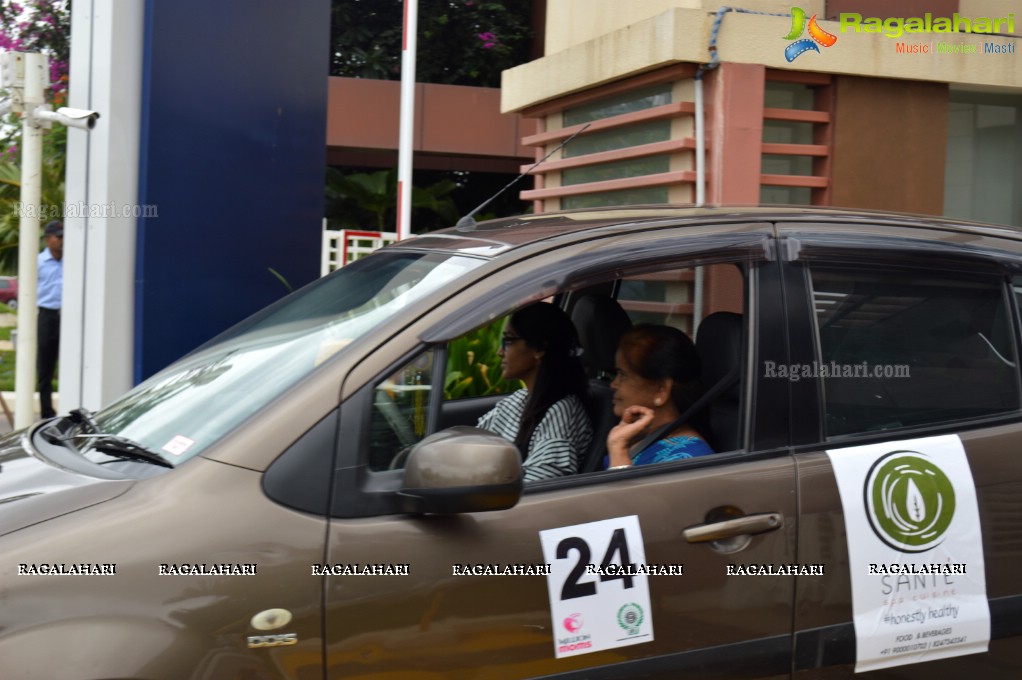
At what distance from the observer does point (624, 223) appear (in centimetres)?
302

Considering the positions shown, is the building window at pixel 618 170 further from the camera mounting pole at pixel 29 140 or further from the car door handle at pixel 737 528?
the car door handle at pixel 737 528

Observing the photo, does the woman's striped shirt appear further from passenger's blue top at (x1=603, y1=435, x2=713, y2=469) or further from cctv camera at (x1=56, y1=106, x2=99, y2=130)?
Result: cctv camera at (x1=56, y1=106, x2=99, y2=130)

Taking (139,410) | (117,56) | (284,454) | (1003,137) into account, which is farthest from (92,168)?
(1003,137)

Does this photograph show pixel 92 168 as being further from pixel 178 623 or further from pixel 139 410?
pixel 178 623

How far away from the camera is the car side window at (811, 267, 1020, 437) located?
116 inches

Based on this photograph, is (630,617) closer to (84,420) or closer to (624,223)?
(624,223)

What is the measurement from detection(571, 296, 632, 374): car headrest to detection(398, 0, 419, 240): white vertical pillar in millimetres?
3048

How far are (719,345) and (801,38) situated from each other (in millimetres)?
4312

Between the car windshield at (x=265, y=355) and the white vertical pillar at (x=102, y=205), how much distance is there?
127 inches

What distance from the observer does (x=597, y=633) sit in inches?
102

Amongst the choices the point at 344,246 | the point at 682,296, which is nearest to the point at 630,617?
the point at 682,296

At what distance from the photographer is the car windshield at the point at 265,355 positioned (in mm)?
2666

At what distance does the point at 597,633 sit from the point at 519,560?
253mm

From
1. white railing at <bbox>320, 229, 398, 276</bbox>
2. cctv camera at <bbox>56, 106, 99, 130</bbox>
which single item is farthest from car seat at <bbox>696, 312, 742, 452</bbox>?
white railing at <bbox>320, 229, 398, 276</bbox>
